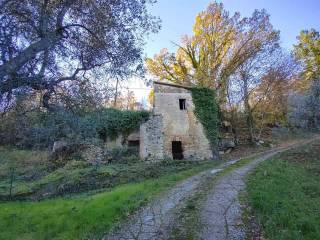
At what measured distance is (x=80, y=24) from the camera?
7492mm

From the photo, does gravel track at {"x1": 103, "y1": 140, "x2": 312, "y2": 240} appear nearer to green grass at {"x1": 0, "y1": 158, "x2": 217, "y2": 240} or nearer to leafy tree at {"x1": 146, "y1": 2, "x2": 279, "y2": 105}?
green grass at {"x1": 0, "y1": 158, "x2": 217, "y2": 240}

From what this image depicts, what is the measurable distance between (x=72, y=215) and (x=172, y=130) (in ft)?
38.6

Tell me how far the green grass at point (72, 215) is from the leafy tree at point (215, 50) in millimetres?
17090

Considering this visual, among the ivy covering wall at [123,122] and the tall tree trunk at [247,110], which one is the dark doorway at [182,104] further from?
the tall tree trunk at [247,110]

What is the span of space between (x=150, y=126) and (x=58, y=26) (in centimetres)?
1270

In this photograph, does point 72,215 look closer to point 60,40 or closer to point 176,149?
Answer: point 60,40

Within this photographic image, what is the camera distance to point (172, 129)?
1925 centimetres

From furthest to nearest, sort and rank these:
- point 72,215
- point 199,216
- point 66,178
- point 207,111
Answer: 1. point 207,111
2. point 66,178
3. point 72,215
4. point 199,216

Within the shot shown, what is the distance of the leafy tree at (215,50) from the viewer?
2470 centimetres

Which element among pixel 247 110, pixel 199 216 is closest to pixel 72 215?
pixel 199 216

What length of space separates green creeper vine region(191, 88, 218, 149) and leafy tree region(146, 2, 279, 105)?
157 inches

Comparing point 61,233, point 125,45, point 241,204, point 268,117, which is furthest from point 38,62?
point 268,117

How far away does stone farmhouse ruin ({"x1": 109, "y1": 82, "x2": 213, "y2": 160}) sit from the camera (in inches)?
744

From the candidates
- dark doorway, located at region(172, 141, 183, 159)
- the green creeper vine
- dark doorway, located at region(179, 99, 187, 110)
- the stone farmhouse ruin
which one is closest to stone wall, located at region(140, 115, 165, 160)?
the stone farmhouse ruin
